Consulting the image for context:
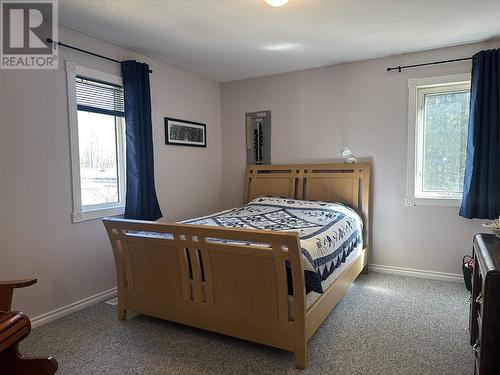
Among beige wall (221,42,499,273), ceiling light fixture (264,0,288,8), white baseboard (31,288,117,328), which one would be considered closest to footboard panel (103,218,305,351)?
white baseboard (31,288,117,328)

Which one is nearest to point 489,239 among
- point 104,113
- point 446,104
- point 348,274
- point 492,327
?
point 492,327

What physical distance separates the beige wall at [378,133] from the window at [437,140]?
80 mm

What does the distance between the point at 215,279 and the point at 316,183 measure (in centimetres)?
211

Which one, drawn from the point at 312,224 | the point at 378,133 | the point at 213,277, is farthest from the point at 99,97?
the point at 378,133

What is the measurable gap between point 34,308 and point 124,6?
238 centimetres

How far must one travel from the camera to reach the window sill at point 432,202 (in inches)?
131

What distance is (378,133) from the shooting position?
A: 3643 millimetres

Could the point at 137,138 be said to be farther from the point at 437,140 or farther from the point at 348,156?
the point at 437,140

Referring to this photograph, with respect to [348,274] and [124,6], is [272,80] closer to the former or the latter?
[124,6]

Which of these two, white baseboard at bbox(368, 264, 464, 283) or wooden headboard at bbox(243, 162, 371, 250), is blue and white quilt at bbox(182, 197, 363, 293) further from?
white baseboard at bbox(368, 264, 464, 283)

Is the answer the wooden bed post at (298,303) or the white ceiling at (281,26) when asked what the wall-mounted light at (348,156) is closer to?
the white ceiling at (281,26)

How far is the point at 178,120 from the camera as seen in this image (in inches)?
152

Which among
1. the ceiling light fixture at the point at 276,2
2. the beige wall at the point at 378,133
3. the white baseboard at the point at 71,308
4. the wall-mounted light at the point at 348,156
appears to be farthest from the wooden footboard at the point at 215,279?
the beige wall at the point at 378,133

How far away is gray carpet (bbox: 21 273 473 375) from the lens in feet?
6.51
